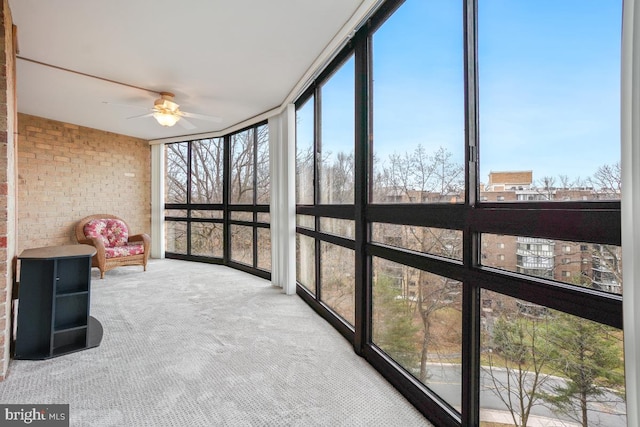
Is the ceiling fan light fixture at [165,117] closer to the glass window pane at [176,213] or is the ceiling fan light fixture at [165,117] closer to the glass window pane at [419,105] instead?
the glass window pane at [419,105]

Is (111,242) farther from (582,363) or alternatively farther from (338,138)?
(582,363)

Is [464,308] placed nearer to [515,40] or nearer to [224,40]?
[515,40]

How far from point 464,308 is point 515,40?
3.91 ft

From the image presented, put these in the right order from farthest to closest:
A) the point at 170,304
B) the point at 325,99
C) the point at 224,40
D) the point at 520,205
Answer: the point at 170,304 < the point at 325,99 < the point at 224,40 < the point at 520,205

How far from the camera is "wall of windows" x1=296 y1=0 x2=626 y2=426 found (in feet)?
3.34

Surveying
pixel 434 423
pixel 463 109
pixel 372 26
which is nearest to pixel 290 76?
pixel 372 26


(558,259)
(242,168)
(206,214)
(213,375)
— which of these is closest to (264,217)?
(242,168)

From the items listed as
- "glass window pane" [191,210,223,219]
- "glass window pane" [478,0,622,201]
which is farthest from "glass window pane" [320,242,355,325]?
"glass window pane" [191,210,223,219]

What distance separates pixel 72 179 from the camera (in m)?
5.41

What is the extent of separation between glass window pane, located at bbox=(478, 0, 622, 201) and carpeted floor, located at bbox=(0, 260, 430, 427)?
140 cm

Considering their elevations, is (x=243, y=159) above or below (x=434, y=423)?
above

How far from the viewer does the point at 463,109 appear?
1503 millimetres

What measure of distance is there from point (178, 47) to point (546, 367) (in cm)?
332

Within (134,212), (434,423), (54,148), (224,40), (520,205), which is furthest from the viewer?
(134,212)
